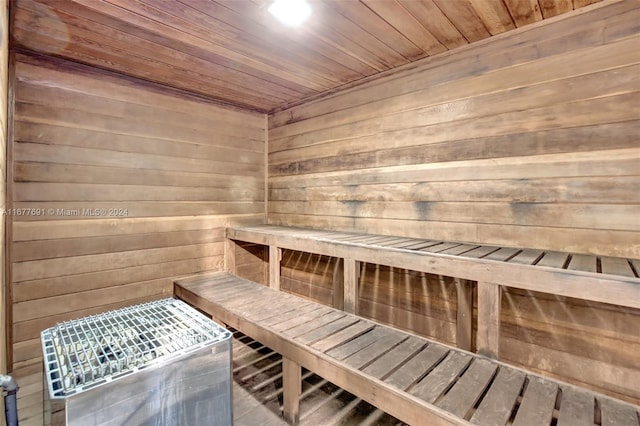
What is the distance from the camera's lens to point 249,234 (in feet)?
8.79

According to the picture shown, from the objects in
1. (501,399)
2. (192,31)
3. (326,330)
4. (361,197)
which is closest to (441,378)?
(501,399)

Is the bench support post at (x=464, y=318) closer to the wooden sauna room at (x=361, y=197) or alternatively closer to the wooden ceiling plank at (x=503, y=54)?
the wooden sauna room at (x=361, y=197)

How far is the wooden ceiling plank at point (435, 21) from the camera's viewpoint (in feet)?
4.98

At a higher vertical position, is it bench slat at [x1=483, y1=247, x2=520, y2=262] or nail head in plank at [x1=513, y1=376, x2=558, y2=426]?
bench slat at [x1=483, y1=247, x2=520, y2=262]

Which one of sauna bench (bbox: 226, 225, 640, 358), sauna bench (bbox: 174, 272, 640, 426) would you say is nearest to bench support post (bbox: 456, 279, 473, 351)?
sauna bench (bbox: 226, 225, 640, 358)

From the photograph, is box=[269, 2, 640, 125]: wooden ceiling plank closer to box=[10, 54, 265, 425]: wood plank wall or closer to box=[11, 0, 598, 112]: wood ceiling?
box=[11, 0, 598, 112]: wood ceiling

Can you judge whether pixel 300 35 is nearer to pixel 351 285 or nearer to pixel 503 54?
pixel 503 54

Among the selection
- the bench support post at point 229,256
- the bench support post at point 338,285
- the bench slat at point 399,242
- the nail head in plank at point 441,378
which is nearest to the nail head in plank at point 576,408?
the nail head in plank at point 441,378

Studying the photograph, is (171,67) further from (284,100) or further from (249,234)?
(249,234)

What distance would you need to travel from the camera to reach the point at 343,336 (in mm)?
1605

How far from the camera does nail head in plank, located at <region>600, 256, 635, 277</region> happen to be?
1.14m

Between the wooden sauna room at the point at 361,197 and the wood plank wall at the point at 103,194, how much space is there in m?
0.01

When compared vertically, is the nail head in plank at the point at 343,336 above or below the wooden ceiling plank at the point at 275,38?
below

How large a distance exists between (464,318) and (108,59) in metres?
2.90
